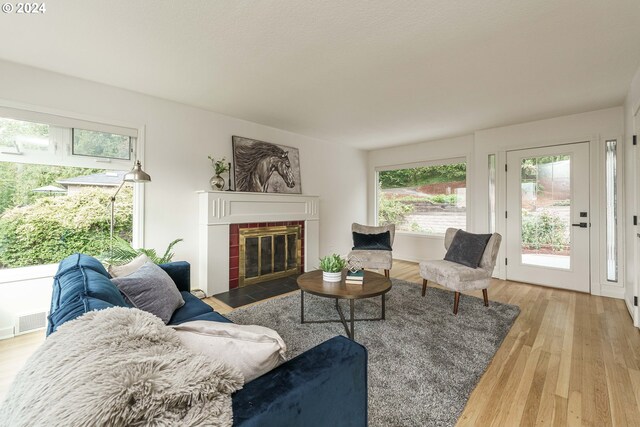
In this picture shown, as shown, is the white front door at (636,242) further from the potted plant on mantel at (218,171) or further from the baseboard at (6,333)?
the baseboard at (6,333)

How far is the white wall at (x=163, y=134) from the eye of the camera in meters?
2.48

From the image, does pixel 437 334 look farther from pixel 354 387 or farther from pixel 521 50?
pixel 521 50

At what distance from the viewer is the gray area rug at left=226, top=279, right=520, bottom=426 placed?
5.04ft

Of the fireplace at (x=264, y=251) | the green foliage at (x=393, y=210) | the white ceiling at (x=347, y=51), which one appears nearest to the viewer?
the white ceiling at (x=347, y=51)

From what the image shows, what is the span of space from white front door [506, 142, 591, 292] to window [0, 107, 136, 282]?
16.4 ft

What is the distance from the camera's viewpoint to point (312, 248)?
453 cm

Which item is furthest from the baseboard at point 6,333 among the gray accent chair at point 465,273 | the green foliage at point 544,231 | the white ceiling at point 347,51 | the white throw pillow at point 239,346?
the green foliage at point 544,231

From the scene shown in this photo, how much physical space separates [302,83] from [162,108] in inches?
67.1

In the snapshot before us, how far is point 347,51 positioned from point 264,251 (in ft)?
9.02

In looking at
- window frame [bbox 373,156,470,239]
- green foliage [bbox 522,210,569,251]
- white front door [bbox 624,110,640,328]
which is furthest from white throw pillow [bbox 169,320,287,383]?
window frame [bbox 373,156,470,239]

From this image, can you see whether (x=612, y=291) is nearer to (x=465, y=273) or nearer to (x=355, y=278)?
(x=465, y=273)

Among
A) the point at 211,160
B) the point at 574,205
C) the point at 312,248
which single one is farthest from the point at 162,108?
the point at 574,205

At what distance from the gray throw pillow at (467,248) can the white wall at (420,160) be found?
1.41m

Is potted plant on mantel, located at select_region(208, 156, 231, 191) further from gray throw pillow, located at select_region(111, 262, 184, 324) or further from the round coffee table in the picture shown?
gray throw pillow, located at select_region(111, 262, 184, 324)
